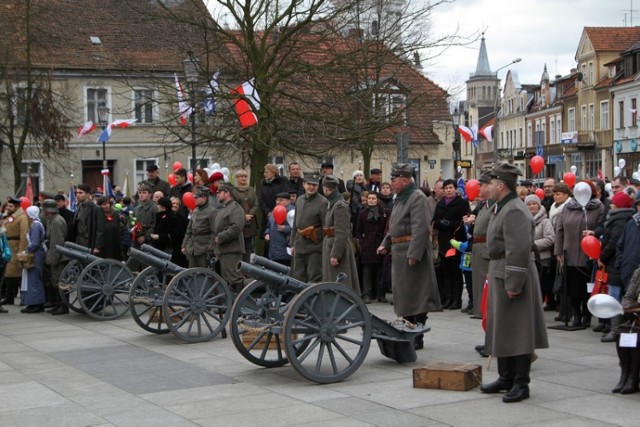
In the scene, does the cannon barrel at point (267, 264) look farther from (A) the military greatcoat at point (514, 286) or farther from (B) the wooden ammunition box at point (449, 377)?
(A) the military greatcoat at point (514, 286)

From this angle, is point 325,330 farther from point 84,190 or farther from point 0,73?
point 0,73

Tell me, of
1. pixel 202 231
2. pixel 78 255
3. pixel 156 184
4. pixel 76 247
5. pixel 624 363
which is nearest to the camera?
pixel 624 363

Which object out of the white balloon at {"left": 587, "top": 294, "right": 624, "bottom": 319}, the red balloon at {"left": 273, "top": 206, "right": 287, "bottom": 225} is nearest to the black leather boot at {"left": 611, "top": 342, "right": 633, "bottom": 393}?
the white balloon at {"left": 587, "top": 294, "right": 624, "bottom": 319}

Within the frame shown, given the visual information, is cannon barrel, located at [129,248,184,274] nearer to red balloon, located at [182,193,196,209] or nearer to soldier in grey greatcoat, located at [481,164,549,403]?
red balloon, located at [182,193,196,209]

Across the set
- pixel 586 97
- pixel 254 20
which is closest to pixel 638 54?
pixel 586 97

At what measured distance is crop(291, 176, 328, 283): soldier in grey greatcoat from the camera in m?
13.0

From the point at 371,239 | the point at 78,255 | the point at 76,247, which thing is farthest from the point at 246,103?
the point at 78,255

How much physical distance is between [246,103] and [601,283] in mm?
10671

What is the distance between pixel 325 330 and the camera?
9250 mm

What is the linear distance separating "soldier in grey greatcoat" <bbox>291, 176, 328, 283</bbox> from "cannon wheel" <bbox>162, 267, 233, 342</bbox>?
1.35 meters

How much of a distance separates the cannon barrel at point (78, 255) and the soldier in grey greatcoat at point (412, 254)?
5881mm

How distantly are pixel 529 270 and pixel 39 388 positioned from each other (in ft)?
15.4

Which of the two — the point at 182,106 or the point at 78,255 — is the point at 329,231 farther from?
the point at 182,106

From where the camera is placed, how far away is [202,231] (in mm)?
13922
